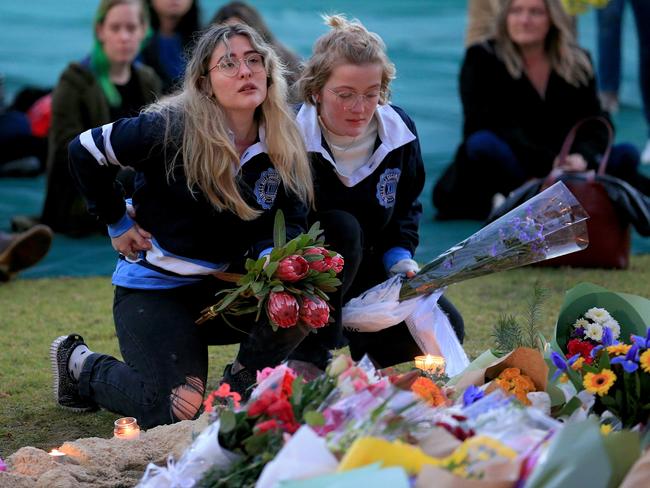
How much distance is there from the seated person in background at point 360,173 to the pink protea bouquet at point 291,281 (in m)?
0.33

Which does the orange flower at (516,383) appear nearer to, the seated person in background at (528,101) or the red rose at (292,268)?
the red rose at (292,268)

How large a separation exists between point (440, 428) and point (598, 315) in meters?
0.84

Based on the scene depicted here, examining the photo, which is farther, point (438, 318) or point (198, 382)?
point (438, 318)

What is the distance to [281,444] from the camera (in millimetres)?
2215

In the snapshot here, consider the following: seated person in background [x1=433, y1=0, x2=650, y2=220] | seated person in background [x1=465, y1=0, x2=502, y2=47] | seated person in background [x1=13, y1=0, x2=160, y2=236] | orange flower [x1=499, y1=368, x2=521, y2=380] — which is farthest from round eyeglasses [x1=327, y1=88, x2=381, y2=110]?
seated person in background [x1=465, y1=0, x2=502, y2=47]

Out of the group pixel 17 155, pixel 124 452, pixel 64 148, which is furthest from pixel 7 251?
pixel 124 452

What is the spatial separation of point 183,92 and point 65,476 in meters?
1.26

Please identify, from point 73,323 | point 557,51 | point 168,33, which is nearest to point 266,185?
point 73,323

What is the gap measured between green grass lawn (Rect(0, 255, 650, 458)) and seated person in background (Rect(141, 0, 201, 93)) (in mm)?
1809

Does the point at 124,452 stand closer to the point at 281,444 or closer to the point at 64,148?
the point at 281,444

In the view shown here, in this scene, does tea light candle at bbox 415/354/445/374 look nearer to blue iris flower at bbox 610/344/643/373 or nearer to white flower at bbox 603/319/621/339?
white flower at bbox 603/319/621/339

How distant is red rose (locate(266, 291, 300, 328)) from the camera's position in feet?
10.3

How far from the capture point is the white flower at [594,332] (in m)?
2.82

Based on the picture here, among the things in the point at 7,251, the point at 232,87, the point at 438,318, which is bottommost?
the point at 7,251
